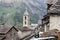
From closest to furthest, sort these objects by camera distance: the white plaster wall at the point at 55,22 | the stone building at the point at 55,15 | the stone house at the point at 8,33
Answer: the stone building at the point at 55,15, the white plaster wall at the point at 55,22, the stone house at the point at 8,33

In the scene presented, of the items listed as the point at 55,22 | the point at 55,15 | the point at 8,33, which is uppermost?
the point at 55,15

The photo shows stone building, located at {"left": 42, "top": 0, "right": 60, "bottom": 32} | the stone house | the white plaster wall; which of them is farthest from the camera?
the stone house

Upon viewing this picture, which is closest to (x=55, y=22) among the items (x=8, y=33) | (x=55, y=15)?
(x=55, y=15)

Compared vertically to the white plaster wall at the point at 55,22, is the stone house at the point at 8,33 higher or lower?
lower

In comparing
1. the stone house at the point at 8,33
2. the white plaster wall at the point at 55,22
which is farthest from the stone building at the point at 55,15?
the stone house at the point at 8,33

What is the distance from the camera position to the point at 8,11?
16938cm

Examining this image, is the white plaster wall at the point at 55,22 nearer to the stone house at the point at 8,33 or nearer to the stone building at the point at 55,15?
the stone building at the point at 55,15

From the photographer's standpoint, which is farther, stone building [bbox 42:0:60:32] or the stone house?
the stone house

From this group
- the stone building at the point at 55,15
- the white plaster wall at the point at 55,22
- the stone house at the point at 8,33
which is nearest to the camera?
the stone building at the point at 55,15

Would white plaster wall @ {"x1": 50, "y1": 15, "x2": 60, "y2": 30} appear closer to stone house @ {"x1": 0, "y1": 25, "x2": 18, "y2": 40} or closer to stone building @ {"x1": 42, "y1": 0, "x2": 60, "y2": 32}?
stone building @ {"x1": 42, "y1": 0, "x2": 60, "y2": 32}

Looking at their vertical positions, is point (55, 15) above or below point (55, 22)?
above

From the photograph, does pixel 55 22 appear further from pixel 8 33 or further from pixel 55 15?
pixel 8 33

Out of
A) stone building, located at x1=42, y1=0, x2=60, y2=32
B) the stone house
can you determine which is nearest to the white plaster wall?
stone building, located at x1=42, y1=0, x2=60, y2=32

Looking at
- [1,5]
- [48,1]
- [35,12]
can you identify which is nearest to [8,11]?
[1,5]
